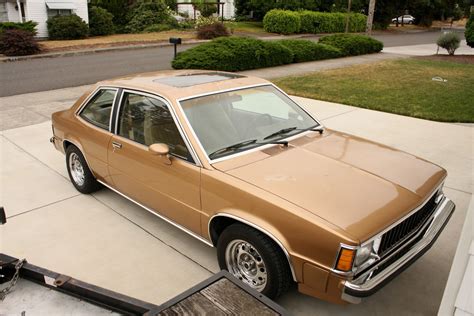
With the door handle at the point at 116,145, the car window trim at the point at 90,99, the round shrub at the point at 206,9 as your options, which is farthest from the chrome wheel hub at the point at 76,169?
the round shrub at the point at 206,9

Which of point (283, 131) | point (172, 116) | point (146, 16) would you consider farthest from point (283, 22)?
point (172, 116)

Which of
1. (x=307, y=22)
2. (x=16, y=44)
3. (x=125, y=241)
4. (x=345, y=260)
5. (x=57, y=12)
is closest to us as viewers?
(x=345, y=260)

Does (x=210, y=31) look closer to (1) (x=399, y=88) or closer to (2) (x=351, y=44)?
(2) (x=351, y=44)

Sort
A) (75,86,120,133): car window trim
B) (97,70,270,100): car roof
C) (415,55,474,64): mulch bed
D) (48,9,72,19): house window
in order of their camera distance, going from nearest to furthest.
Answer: (97,70,270,100): car roof → (75,86,120,133): car window trim → (415,55,474,64): mulch bed → (48,9,72,19): house window

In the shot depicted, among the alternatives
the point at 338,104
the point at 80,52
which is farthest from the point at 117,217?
the point at 80,52

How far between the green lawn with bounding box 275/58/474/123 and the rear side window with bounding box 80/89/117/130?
640 centimetres

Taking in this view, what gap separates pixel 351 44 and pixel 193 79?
16.5 m

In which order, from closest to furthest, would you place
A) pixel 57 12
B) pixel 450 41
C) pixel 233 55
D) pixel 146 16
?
pixel 233 55 → pixel 450 41 → pixel 57 12 → pixel 146 16

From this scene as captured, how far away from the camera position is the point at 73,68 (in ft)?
49.5

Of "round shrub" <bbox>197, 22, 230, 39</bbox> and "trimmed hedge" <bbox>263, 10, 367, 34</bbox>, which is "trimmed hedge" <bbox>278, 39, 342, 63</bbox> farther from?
"trimmed hedge" <bbox>263, 10, 367, 34</bbox>

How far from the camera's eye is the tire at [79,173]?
15.8 feet

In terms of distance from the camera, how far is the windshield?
11.6 ft

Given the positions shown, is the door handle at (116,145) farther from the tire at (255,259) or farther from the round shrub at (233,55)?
the round shrub at (233,55)

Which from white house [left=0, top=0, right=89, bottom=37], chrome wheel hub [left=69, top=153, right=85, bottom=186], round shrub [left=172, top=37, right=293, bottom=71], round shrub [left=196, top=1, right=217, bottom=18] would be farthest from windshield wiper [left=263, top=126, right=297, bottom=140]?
round shrub [left=196, top=1, right=217, bottom=18]
